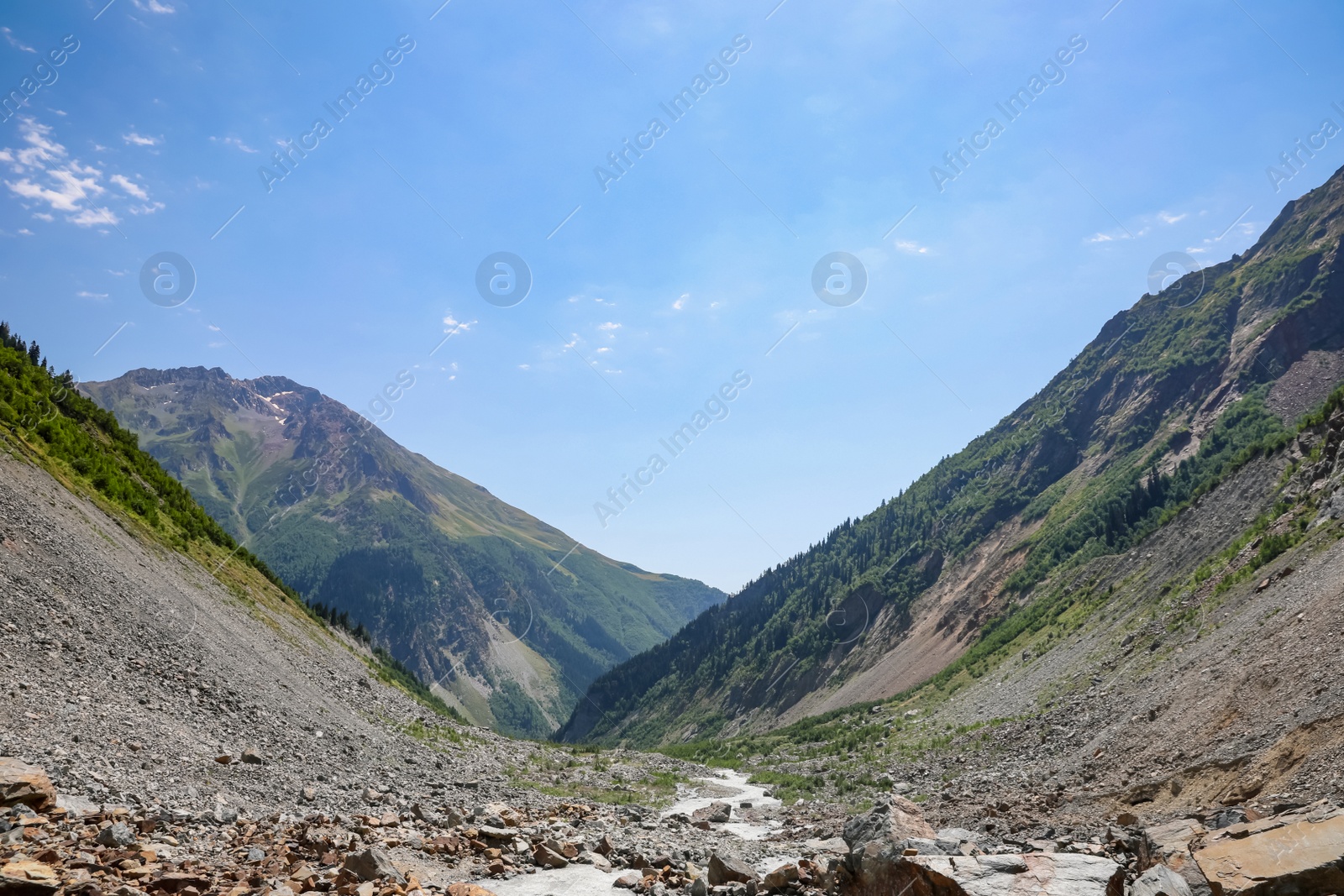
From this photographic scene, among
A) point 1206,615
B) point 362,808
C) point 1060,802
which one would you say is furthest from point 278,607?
point 1206,615

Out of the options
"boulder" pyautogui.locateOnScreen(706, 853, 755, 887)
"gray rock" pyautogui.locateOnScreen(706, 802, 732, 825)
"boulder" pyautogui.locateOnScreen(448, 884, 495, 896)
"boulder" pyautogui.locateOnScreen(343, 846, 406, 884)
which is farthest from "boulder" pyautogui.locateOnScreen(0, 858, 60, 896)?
"gray rock" pyautogui.locateOnScreen(706, 802, 732, 825)

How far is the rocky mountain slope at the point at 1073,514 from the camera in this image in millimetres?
76500

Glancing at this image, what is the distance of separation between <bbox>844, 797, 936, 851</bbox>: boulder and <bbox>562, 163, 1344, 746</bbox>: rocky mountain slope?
35808mm

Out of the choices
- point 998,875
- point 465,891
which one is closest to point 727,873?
point 465,891

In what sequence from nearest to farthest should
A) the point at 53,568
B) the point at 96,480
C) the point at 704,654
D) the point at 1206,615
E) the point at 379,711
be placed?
the point at 53,568, the point at 1206,615, the point at 379,711, the point at 96,480, the point at 704,654

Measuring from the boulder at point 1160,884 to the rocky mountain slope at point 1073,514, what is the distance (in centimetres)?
3697

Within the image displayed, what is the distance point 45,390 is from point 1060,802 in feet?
225

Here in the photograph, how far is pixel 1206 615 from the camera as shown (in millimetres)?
38281

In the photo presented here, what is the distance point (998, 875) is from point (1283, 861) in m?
4.28

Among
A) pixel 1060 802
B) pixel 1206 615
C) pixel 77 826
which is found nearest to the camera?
pixel 77 826

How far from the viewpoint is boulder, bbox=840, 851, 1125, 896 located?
12.1m

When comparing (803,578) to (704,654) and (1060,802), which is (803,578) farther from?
(1060,802)

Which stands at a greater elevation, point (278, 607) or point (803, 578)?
point (803, 578)

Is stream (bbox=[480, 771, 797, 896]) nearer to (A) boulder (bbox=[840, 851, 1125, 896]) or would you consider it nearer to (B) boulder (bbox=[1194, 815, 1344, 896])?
(A) boulder (bbox=[840, 851, 1125, 896])
